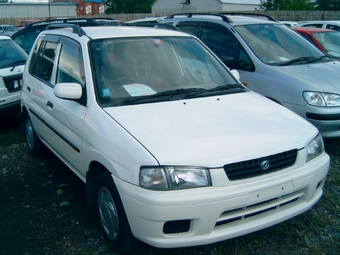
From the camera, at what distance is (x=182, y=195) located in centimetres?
270

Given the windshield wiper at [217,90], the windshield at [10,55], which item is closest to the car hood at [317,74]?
the windshield wiper at [217,90]

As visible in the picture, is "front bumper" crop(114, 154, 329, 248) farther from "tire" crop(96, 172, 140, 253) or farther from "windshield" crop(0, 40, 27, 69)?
"windshield" crop(0, 40, 27, 69)

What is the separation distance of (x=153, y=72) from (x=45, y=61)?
1.67 metres

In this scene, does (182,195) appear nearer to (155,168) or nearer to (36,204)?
(155,168)

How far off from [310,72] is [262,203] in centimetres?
328

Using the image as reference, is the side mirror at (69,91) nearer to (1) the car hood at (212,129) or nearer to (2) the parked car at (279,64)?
(1) the car hood at (212,129)

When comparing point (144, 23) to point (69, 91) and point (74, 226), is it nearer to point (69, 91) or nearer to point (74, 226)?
point (69, 91)

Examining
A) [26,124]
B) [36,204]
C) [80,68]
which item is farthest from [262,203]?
[26,124]

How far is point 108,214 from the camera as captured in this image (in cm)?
323

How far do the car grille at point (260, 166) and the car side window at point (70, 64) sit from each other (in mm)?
1727

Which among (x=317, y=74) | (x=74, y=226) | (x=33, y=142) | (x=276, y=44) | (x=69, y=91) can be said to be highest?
(x=276, y=44)

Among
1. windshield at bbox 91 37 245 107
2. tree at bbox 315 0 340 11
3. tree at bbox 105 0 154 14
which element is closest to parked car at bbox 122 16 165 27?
windshield at bbox 91 37 245 107

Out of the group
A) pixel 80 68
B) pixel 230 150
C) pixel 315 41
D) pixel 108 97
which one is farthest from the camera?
pixel 315 41

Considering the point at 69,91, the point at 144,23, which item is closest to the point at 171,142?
the point at 69,91
